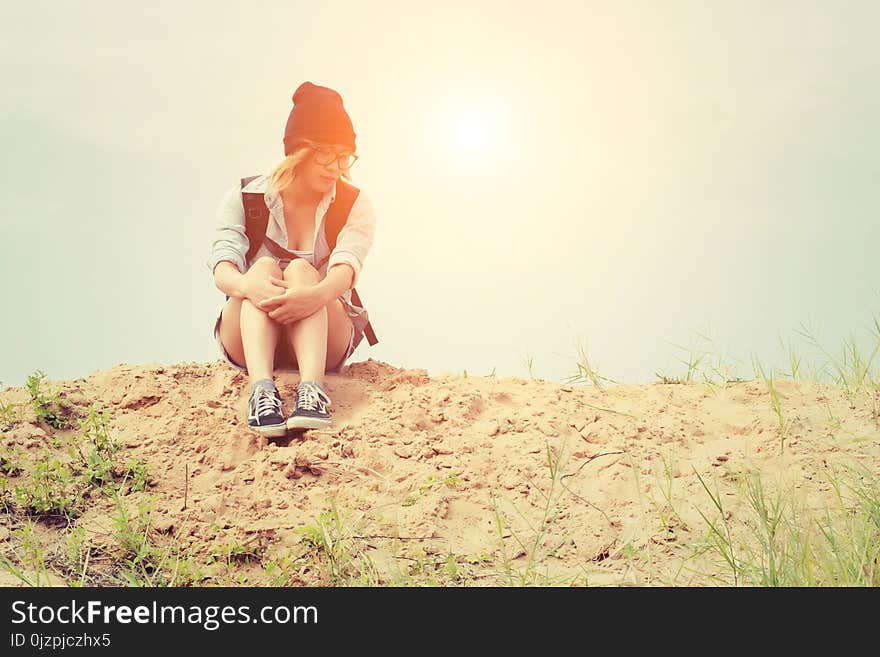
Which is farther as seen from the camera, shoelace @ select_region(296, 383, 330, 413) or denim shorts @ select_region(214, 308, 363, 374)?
denim shorts @ select_region(214, 308, 363, 374)

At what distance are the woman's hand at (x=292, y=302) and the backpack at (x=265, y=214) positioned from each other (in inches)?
15.1

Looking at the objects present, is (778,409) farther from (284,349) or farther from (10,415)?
(10,415)

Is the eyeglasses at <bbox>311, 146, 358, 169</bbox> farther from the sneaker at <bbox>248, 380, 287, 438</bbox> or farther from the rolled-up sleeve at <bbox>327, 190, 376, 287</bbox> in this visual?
the sneaker at <bbox>248, 380, 287, 438</bbox>

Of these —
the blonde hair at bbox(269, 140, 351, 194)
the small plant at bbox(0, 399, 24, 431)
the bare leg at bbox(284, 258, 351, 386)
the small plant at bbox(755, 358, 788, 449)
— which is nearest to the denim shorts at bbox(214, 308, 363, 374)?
the bare leg at bbox(284, 258, 351, 386)

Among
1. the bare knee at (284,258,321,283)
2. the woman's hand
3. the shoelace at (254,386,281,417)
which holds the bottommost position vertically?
the shoelace at (254,386,281,417)

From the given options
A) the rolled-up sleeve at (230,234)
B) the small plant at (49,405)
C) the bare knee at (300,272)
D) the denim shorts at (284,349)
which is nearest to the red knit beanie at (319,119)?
the rolled-up sleeve at (230,234)

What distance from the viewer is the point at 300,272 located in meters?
3.84

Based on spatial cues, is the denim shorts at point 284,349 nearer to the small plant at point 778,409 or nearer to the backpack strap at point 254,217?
the backpack strap at point 254,217

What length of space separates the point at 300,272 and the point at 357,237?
39 centimetres

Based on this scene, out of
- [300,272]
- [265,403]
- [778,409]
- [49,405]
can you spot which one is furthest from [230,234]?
[778,409]

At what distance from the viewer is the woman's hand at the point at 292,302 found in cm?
368

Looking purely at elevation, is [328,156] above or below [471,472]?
above

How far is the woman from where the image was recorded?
3684 mm
